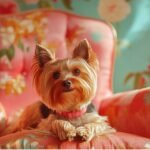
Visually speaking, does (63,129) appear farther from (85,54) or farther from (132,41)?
(132,41)

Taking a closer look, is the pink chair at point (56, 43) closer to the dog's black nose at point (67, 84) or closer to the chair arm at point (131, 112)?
the chair arm at point (131, 112)

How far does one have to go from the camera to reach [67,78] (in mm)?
1243

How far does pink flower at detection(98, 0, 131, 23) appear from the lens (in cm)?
209

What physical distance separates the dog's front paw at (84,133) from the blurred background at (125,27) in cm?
87

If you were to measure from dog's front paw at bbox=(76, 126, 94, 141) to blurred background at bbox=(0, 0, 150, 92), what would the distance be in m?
0.87

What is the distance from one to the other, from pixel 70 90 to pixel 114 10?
0.98 m

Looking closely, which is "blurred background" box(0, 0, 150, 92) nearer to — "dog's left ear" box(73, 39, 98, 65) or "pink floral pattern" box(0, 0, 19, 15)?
"pink floral pattern" box(0, 0, 19, 15)

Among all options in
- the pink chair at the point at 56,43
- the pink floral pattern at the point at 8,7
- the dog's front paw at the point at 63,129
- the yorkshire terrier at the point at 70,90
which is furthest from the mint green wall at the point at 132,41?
the dog's front paw at the point at 63,129

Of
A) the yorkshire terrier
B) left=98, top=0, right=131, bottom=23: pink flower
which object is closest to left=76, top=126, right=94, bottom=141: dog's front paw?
the yorkshire terrier

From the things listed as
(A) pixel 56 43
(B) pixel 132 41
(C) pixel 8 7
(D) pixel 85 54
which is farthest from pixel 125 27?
(D) pixel 85 54

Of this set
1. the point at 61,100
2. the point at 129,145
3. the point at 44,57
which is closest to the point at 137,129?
the point at 129,145

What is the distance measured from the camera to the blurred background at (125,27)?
208 cm

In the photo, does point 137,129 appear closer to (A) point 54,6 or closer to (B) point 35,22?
(B) point 35,22

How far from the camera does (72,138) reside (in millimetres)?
1222
